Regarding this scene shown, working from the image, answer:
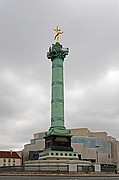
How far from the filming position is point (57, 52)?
2452 inches

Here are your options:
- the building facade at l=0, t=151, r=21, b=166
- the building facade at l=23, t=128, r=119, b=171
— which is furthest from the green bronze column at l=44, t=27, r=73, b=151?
the building facade at l=0, t=151, r=21, b=166

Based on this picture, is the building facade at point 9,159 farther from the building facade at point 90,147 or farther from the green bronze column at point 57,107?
the green bronze column at point 57,107

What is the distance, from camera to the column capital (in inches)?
2452

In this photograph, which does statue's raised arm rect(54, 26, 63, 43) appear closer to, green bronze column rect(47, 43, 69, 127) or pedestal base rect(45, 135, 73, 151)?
green bronze column rect(47, 43, 69, 127)

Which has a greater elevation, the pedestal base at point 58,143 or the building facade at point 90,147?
the building facade at point 90,147

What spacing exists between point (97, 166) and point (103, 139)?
76.5 metres

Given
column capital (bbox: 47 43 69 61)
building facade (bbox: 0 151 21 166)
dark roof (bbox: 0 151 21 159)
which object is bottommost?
building facade (bbox: 0 151 21 166)

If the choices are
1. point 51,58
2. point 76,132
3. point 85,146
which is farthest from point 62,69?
point 76,132

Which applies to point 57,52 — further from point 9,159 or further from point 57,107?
point 9,159

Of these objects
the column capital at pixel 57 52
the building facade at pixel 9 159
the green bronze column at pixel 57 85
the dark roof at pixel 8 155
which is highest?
the column capital at pixel 57 52

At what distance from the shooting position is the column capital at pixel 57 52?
204 ft

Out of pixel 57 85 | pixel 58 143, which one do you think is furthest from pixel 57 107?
pixel 58 143

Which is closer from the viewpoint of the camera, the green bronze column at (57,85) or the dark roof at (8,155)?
the green bronze column at (57,85)

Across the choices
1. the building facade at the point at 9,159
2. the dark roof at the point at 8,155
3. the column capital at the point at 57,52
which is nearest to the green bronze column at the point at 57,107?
the column capital at the point at 57,52
